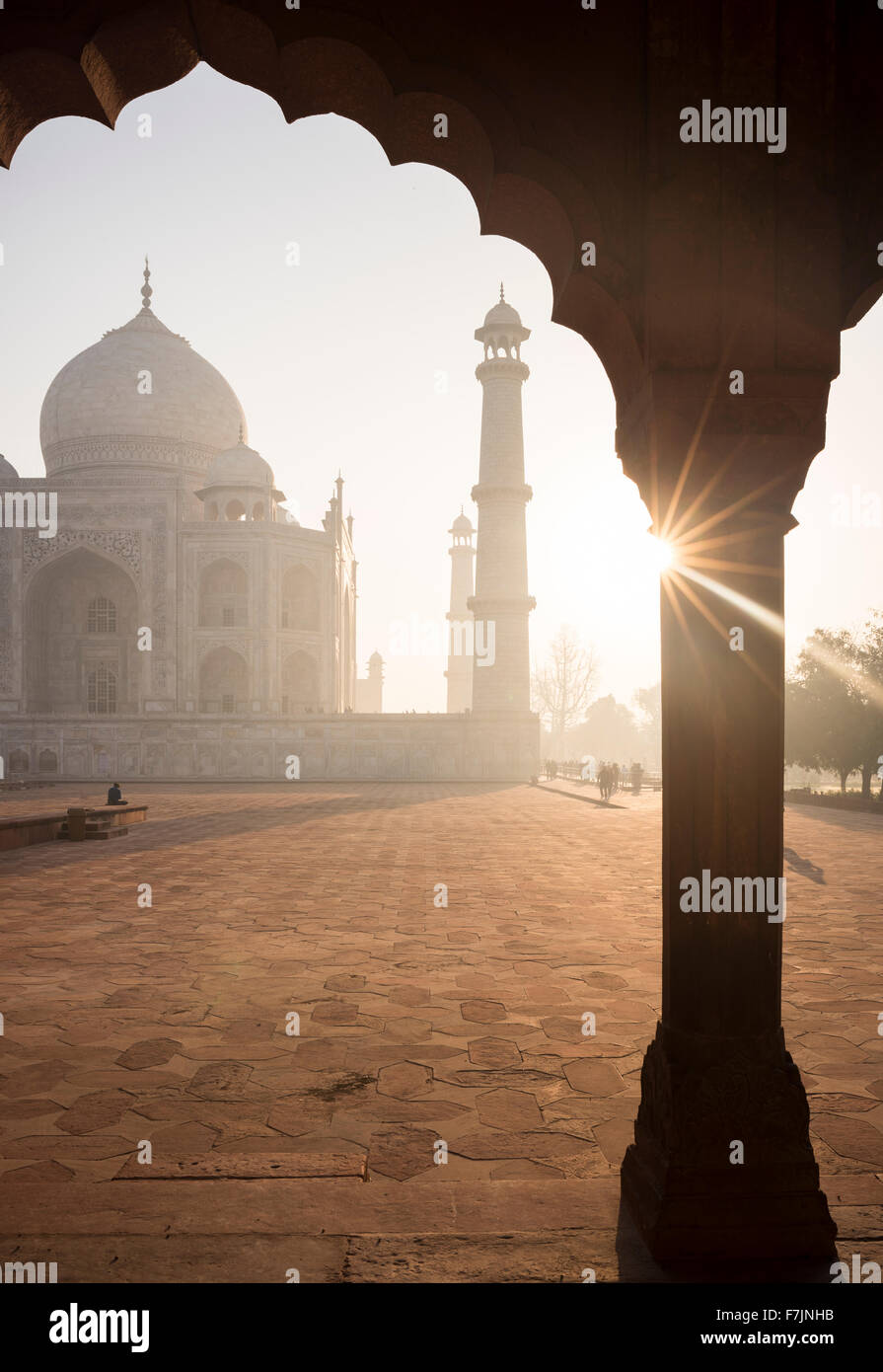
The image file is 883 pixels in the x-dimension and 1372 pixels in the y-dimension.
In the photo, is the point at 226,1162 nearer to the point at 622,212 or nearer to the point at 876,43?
the point at 622,212

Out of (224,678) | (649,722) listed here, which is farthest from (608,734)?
(224,678)

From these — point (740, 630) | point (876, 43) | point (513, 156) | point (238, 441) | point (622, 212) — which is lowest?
point (740, 630)

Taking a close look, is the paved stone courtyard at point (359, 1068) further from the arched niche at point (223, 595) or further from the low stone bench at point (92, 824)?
the arched niche at point (223, 595)

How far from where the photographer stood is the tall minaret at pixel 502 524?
32281mm

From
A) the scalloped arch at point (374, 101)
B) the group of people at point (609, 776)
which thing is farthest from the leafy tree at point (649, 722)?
the scalloped arch at point (374, 101)

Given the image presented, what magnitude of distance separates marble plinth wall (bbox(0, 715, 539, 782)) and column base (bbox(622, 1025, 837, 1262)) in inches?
1182

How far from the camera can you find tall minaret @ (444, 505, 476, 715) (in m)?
53.6

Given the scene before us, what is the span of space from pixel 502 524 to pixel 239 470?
43.8ft

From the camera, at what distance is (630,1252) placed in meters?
2.33

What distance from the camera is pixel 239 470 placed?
39.6m

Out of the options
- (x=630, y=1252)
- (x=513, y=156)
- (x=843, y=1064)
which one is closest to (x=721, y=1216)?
(x=630, y=1252)

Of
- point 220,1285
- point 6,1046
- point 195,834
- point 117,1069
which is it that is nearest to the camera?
point 220,1285

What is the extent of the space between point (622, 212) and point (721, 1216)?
8.88 feet

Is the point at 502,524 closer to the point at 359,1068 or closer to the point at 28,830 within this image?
the point at 28,830
